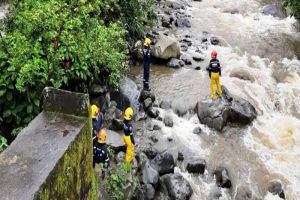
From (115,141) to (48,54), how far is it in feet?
9.75

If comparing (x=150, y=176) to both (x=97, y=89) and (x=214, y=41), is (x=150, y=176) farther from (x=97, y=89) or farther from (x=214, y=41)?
(x=214, y=41)

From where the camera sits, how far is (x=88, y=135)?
5023 millimetres

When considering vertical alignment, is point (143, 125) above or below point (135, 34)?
below

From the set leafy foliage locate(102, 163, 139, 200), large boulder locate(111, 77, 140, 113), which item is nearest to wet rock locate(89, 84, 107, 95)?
large boulder locate(111, 77, 140, 113)

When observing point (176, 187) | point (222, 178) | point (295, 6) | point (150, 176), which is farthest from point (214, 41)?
point (150, 176)

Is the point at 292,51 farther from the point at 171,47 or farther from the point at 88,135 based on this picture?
the point at 88,135

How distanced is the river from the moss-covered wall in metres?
5.79

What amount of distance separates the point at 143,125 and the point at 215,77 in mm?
3119

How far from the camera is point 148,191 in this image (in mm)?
9680

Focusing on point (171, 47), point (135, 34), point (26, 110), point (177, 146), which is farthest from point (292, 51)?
point (26, 110)

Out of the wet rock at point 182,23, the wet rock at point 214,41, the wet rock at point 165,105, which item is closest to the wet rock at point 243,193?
the wet rock at point 165,105

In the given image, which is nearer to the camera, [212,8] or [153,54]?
[153,54]

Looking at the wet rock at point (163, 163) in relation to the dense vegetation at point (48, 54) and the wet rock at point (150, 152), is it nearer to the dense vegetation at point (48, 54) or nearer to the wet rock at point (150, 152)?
the wet rock at point (150, 152)

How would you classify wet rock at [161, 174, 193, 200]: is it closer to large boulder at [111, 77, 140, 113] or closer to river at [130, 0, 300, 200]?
river at [130, 0, 300, 200]
